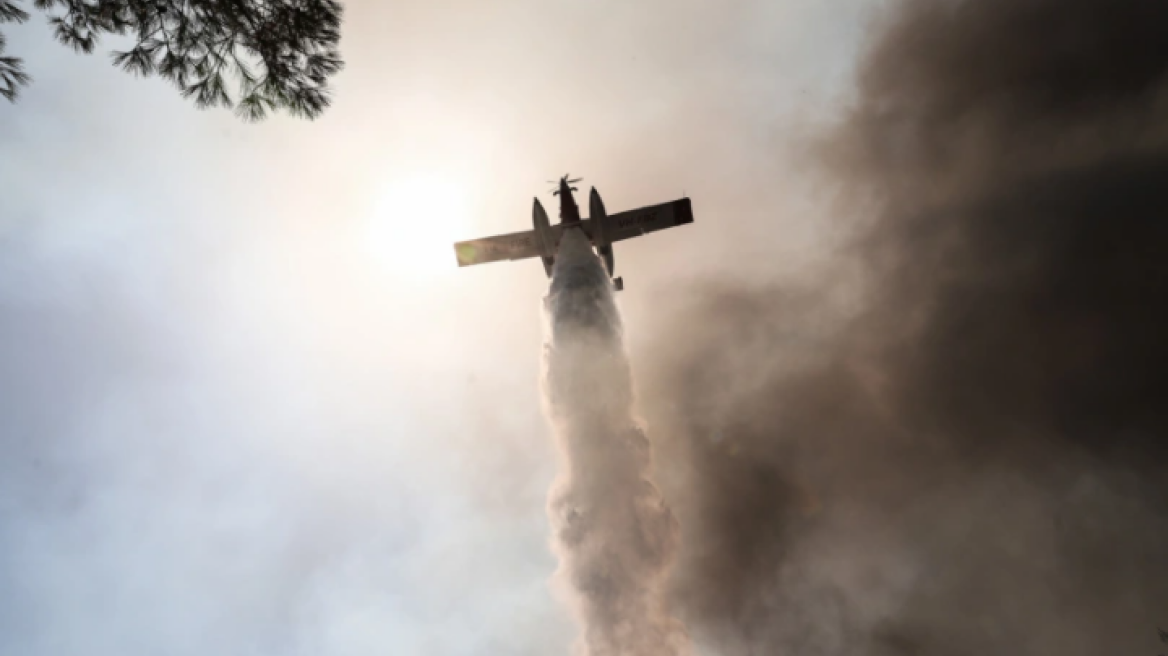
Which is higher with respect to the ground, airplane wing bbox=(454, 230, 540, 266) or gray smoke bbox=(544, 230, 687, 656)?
airplane wing bbox=(454, 230, 540, 266)

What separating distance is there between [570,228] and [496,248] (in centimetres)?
398

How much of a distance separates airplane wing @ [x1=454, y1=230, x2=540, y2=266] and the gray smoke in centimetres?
235

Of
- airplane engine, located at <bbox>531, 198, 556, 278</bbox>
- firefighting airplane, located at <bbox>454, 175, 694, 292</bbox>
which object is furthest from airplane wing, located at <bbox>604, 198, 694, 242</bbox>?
airplane engine, located at <bbox>531, 198, 556, 278</bbox>

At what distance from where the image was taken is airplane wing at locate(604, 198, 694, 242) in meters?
26.8

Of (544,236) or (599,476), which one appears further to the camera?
(544,236)

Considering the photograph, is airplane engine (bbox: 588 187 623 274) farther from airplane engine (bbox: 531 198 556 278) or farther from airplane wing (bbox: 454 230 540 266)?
airplane wing (bbox: 454 230 540 266)

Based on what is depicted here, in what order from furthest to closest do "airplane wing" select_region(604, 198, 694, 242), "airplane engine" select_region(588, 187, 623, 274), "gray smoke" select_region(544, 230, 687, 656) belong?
"airplane wing" select_region(604, 198, 694, 242), "airplane engine" select_region(588, 187, 623, 274), "gray smoke" select_region(544, 230, 687, 656)

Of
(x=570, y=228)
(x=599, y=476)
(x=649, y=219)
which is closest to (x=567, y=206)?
(x=570, y=228)

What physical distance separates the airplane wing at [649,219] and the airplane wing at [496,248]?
4090 mm

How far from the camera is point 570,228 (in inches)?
1052

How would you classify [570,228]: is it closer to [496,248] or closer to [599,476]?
[496,248]

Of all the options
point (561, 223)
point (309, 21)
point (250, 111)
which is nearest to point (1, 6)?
point (250, 111)

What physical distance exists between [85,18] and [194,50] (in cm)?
132

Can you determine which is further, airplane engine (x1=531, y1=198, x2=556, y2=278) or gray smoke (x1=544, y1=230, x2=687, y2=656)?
airplane engine (x1=531, y1=198, x2=556, y2=278)
